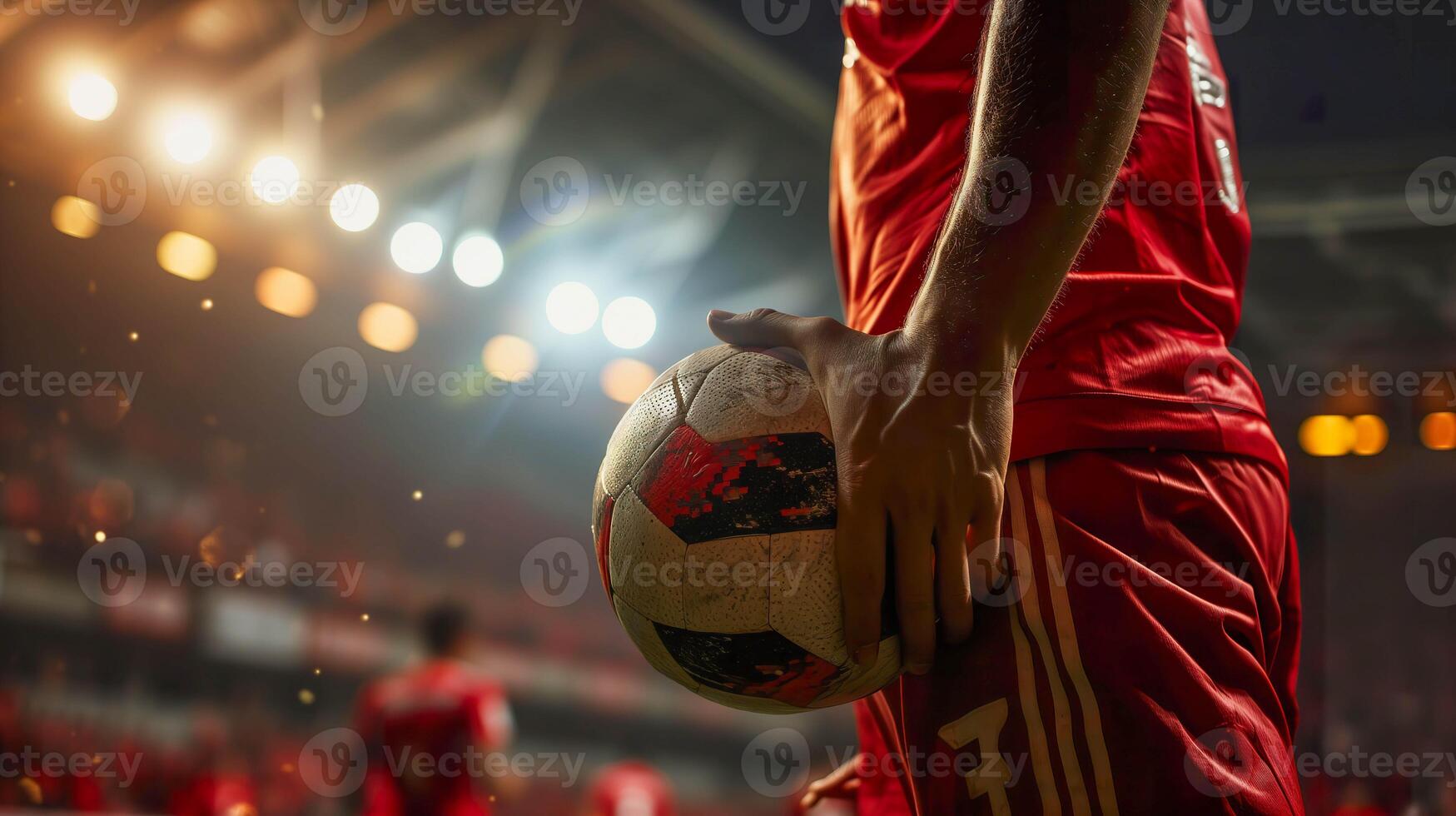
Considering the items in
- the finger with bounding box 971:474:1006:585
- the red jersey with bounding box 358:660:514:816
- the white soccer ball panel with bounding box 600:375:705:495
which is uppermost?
the white soccer ball panel with bounding box 600:375:705:495

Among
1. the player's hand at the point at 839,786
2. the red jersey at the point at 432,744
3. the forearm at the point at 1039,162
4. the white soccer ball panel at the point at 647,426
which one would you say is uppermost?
the forearm at the point at 1039,162

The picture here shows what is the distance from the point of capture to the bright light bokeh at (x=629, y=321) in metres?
6.93

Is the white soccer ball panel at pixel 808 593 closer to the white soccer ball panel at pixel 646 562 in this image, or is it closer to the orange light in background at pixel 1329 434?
the white soccer ball panel at pixel 646 562

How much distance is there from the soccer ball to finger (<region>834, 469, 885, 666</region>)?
14 mm

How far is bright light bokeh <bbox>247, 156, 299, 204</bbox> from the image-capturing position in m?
4.77

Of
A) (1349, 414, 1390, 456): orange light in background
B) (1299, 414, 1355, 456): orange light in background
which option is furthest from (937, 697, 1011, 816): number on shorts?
(1349, 414, 1390, 456): orange light in background

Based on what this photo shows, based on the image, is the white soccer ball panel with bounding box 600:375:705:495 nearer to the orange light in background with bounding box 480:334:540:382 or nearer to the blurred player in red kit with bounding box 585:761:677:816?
the blurred player in red kit with bounding box 585:761:677:816

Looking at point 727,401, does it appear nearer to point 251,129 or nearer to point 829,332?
point 829,332

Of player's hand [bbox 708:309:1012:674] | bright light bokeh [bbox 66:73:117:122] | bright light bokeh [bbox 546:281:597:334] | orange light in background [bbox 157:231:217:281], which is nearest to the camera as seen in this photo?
player's hand [bbox 708:309:1012:674]

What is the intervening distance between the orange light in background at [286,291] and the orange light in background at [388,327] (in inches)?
18.0

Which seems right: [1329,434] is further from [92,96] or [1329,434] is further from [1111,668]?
[92,96]

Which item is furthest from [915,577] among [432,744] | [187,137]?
[187,137]

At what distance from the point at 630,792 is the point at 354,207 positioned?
424 centimetres

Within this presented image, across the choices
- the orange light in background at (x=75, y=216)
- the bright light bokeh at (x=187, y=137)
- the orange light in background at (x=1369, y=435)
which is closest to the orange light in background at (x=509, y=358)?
the bright light bokeh at (x=187, y=137)
